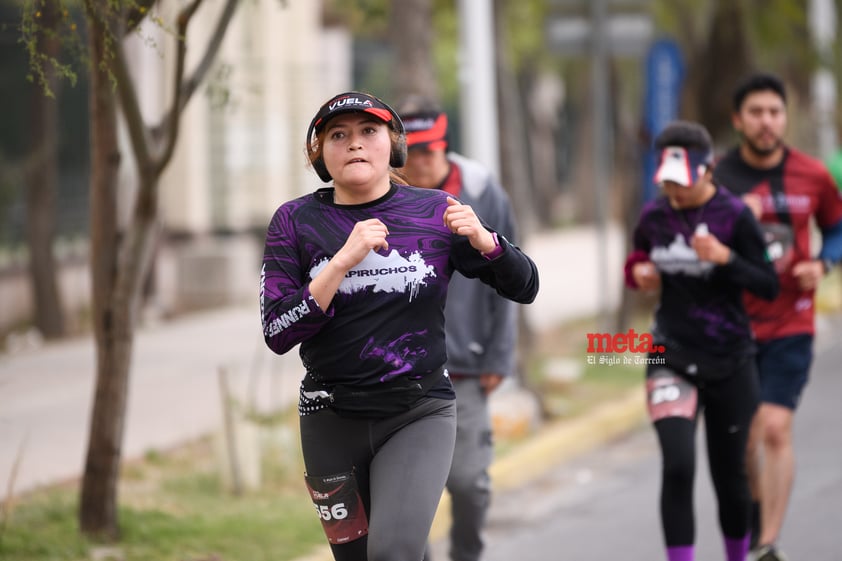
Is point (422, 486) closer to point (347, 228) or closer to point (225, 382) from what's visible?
point (347, 228)

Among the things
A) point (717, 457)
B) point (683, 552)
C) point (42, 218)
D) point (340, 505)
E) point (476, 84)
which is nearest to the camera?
point (340, 505)

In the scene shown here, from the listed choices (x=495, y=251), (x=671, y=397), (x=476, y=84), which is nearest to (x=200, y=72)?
(x=671, y=397)

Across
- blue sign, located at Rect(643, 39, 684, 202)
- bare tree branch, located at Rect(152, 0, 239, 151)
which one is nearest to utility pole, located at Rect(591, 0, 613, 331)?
blue sign, located at Rect(643, 39, 684, 202)

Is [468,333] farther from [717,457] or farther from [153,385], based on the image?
[153,385]

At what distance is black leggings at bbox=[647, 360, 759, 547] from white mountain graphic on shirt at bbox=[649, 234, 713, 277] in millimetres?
430

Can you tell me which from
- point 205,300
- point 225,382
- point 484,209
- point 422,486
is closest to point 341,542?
point 422,486

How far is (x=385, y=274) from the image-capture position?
388cm

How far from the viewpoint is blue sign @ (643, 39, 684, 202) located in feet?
41.4

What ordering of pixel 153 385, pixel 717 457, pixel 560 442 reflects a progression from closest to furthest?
pixel 717 457, pixel 560 442, pixel 153 385

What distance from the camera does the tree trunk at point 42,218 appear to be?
47.1ft

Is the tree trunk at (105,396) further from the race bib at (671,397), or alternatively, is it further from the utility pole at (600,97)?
the utility pole at (600,97)

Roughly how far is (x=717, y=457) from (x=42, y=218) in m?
10.4

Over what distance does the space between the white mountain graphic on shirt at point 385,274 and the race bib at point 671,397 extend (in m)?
1.89

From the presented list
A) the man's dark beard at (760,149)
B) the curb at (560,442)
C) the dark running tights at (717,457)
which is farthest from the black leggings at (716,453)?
the curb at (560,442)
